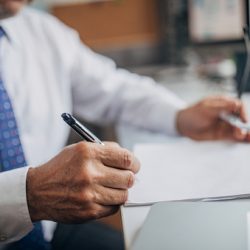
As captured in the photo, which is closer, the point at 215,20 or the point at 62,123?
the point at 62,123

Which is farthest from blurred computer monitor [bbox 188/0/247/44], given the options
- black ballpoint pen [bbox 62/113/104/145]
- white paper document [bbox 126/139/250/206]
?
black ballpoint pen [bbox 62/113/104/145]

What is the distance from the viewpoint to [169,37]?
1735 millimetres

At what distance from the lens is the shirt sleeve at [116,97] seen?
3.43ft

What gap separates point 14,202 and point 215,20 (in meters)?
1.13

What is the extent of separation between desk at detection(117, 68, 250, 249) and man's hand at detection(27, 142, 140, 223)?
1.3 inches

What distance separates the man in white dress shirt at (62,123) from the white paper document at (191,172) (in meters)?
0.04

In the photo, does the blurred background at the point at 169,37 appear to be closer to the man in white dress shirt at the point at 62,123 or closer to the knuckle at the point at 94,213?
the man in white dress shirt at the point at 62,123

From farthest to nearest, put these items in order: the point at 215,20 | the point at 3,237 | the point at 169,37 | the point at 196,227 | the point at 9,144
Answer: the point at 169,37 < the point at 215,20 < the point at 9,144 < the point at 3,237 < the point at 196,227

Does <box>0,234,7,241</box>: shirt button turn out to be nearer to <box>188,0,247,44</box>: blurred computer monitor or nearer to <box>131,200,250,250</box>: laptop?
<box>131,200,250,250</box>: laptop

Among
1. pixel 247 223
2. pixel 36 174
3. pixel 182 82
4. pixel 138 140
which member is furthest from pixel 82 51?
pixel 247 223

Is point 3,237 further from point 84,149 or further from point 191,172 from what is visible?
point 191,172

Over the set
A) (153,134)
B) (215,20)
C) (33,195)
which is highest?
(215,20)

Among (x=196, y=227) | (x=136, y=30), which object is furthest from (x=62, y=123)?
(x=136, y=30)

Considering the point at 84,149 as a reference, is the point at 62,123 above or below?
below
